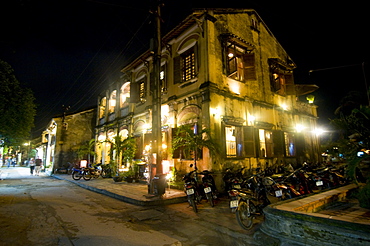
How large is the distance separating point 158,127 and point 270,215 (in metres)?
5.58

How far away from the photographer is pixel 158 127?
864 centimetres

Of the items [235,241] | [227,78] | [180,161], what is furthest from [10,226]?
[227,78]

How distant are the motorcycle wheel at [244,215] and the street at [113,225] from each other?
0.19 metres

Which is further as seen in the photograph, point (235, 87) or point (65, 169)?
point (65, 169)

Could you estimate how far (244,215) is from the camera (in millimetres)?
4887

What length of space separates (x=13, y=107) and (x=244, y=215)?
68.9 ft

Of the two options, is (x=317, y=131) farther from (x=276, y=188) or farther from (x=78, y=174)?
(x=78, y=174)

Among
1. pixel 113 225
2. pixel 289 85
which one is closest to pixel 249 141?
pixel 289 85

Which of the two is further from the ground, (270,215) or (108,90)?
(108,90)

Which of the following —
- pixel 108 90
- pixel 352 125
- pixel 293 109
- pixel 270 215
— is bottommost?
pixel 270 215

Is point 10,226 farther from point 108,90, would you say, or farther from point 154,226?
point 108,90

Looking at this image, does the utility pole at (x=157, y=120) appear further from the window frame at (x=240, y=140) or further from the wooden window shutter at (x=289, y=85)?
the wooden window shutter at (x=289, y=85)

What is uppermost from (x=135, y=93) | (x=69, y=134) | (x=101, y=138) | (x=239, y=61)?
(x=239, y=61)

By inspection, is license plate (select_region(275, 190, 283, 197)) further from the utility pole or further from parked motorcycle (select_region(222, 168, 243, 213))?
the utility pole
